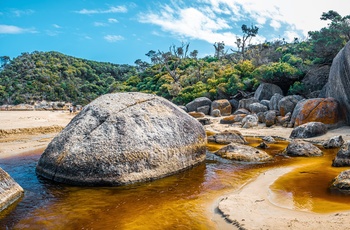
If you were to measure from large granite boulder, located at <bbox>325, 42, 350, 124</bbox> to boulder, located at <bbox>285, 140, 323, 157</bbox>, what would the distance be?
6104 millimetres

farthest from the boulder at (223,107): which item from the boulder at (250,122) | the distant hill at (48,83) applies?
the distant hill at (48,83)

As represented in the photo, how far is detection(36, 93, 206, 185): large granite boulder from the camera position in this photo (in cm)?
796

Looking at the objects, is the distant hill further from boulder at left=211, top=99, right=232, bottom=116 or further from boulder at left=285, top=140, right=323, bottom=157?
boulder at left=285, top=140, right=323, bottom=157

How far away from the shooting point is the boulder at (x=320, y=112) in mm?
15727

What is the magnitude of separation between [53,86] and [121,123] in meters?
70.8

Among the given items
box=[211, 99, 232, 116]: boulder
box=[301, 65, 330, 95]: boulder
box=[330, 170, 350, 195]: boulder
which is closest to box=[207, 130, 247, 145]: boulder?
box=[330, 170, 350, 195]: boulder

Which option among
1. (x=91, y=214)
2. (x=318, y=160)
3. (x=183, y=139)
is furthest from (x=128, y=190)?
(x=318, y=160)

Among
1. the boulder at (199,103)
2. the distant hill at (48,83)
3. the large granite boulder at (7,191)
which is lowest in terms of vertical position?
the large granite boulder at (7,191)

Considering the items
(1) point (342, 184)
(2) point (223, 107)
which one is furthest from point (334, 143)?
(2) point (223, 107)

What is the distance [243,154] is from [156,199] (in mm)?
5021

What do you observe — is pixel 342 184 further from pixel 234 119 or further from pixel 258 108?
pixel 258 108

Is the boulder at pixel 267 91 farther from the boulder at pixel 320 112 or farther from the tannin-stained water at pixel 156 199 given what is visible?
the tannin-stained water at pixel 156 199

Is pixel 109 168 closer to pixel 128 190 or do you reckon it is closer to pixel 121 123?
pixel 128 190

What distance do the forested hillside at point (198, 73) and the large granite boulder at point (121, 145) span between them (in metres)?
17.3
